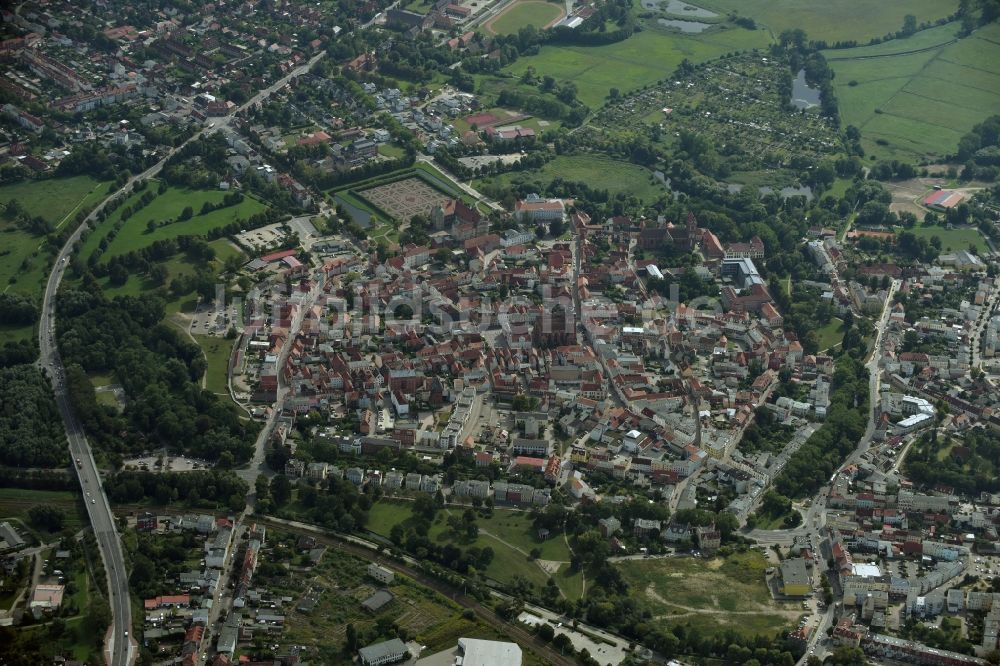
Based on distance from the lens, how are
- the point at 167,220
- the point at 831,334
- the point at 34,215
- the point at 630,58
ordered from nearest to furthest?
the point at 831,334 → the point at 34,215 → the point at 167,220 → the point at 630,58

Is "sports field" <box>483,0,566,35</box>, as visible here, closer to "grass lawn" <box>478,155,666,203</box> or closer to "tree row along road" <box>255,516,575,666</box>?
"grass lawn" <box>478,155,666,203</box>

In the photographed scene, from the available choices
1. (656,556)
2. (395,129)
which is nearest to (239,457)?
(656,556)

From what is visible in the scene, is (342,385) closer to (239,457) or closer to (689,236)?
(239,457)

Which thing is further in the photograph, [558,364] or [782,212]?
[782,212]

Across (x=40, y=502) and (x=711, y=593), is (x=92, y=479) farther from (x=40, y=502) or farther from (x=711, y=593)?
(x=711, y=593)

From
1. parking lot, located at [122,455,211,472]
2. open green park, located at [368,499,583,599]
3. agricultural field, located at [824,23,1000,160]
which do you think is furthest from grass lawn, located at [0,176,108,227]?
agricultural field, located at [824,23,1000,160]

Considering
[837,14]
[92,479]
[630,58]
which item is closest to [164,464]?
[92,479]

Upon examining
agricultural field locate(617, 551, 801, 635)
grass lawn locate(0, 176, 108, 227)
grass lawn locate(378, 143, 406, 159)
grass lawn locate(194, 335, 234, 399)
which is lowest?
agricultural field locate(617, 551, 801, 635)
